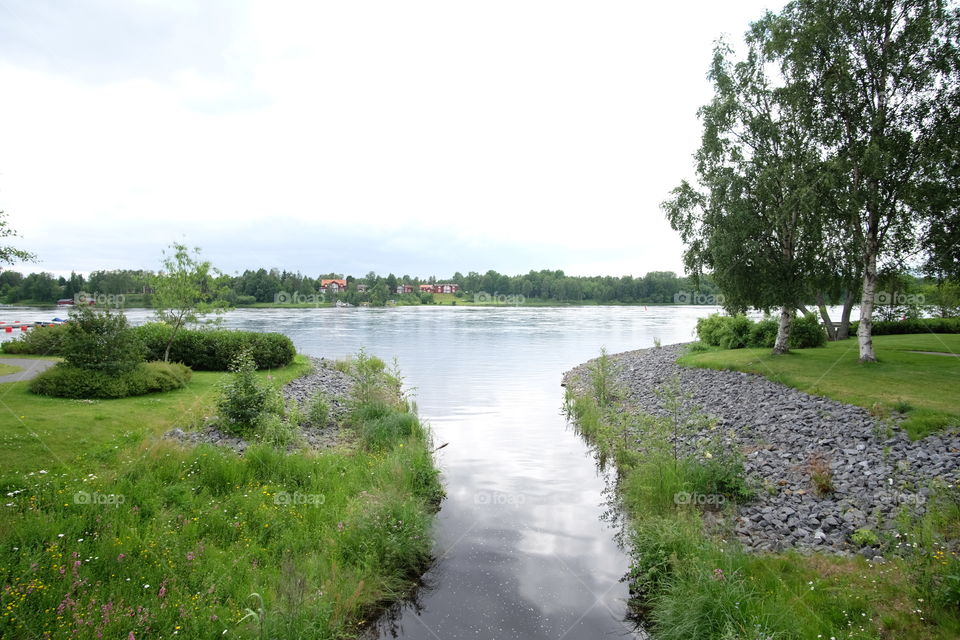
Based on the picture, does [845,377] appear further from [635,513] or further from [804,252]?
[635,513]

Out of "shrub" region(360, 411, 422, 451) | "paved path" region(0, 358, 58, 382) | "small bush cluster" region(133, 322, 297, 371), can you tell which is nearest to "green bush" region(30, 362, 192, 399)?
"paved path" region(0, 358, 58, 382)

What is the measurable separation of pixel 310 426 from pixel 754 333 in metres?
23.5

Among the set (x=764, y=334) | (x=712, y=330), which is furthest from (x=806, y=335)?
(x=712, y=330)

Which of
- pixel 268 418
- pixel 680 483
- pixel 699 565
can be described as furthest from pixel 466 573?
pixel 268 418

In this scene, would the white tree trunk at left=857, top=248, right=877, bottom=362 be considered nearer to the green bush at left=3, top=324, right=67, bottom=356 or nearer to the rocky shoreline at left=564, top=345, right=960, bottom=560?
the rocky shoreline at left=564, top=345, right=960, bottom=560

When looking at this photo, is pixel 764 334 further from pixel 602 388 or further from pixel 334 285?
pixel 334 285

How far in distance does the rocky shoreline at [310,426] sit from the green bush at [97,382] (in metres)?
2.92

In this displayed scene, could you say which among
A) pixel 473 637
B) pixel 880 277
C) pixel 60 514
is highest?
pixel 880 277

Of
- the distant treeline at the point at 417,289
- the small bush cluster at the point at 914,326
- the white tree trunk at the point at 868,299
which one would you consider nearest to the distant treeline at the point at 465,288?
the distant treeline at the point at 417,289

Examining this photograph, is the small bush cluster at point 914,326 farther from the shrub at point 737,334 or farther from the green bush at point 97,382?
the green bush at point 97,382

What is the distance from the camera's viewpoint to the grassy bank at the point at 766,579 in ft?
17.3

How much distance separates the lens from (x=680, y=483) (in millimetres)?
9336

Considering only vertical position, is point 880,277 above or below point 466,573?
above

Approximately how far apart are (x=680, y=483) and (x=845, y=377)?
10.5 metres
